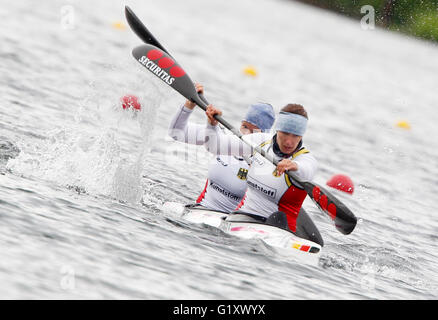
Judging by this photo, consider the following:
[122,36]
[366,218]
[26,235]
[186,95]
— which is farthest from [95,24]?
[26,235]

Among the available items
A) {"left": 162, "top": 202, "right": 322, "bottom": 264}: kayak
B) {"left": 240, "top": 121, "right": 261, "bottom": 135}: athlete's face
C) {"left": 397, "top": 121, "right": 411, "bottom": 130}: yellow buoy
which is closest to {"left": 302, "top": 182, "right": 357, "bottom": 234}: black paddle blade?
{"left": 162, "top": 202, "right": 322, "bottom": 264}: kayak

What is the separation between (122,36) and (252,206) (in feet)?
72.1

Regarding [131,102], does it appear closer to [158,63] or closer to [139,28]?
[139,28]

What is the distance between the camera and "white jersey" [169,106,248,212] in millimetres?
9531

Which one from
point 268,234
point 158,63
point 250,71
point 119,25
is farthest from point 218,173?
point 119,25

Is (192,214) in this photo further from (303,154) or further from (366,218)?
(366,218)

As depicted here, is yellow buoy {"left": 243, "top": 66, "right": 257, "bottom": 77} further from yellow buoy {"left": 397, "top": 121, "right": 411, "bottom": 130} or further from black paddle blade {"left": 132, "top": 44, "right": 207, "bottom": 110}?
black paddle blade {"left": 132, "top": 44, "right": 207, "bottom": 110}

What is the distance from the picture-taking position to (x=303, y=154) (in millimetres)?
9102

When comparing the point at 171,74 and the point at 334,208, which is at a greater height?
the point at 171,74

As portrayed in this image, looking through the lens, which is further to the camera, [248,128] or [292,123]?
[248,128]

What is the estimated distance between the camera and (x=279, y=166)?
869cm

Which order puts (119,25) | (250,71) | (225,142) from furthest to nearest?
(119,25)
(250,71)
(225,142)

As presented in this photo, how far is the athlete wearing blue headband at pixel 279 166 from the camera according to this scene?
891 centimetres

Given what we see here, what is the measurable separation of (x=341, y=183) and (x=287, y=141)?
22.5 ft
